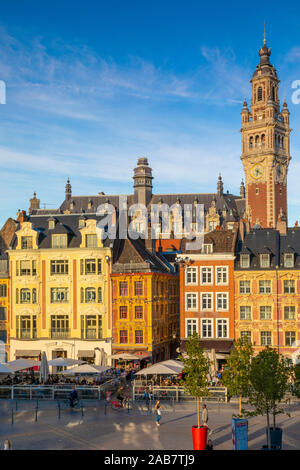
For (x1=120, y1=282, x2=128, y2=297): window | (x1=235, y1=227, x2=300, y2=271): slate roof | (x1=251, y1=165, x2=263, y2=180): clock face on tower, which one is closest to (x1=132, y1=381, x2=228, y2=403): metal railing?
(x1=120, y1=282, x2=128, y2=297): window

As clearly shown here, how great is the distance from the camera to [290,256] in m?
58.7

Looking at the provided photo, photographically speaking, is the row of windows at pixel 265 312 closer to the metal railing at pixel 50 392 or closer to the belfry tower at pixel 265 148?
the metal railing at pixel 50 392

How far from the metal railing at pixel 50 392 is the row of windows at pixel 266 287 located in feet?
61.2

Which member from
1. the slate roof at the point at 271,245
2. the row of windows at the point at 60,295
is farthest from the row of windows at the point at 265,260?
the row of windows at the point at 60,295

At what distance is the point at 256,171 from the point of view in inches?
4727

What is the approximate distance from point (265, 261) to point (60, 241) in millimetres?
19950

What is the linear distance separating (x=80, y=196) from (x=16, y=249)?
63685 millimetres

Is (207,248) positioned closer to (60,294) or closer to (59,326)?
(60,294)

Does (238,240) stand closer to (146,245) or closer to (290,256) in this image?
(290,256)

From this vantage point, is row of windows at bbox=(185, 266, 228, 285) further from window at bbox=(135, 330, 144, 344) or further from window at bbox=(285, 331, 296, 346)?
window at bbox=(285, 331, 296, 346)

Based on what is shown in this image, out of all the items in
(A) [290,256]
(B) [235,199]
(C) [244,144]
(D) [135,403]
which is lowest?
(D) [135,403]
